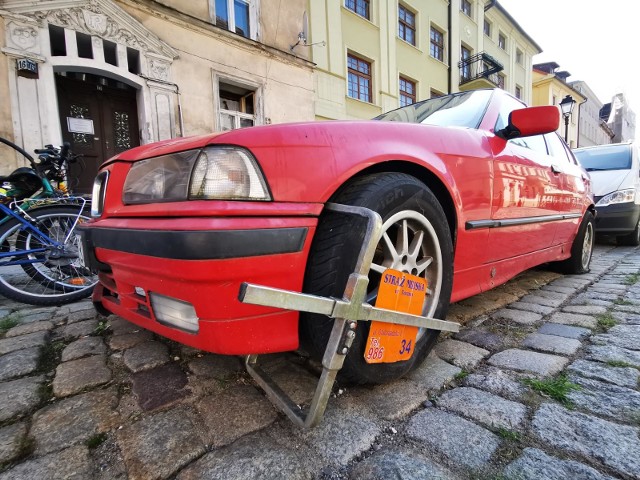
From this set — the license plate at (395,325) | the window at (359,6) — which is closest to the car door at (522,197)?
the license plate at (395,325)

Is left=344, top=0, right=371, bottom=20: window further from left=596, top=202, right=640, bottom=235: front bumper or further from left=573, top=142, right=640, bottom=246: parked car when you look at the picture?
left=596, top=202, right=640, bottom=235: front bumper

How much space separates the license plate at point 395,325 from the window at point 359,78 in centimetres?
1120

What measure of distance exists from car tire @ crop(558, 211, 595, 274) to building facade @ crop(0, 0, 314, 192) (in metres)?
6.61

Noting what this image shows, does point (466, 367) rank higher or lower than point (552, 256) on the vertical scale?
lower

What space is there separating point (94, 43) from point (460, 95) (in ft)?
23.1

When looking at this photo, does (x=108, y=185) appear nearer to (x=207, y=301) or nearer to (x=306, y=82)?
(x=207, y=301)

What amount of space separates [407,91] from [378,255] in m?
14.0

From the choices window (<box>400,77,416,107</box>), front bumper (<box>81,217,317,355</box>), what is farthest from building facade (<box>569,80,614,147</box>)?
front bumper (<box>81,217,317,355</box>)

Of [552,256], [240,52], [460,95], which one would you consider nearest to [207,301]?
[460,95]

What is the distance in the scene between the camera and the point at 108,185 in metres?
1.45

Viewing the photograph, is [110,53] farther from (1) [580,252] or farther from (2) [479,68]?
(2) [479,68]

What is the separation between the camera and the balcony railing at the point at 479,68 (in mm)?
16125

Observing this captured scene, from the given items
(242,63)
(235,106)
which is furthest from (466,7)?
(235,106)

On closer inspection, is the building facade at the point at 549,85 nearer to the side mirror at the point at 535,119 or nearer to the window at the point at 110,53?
the window at the point at 110,53
